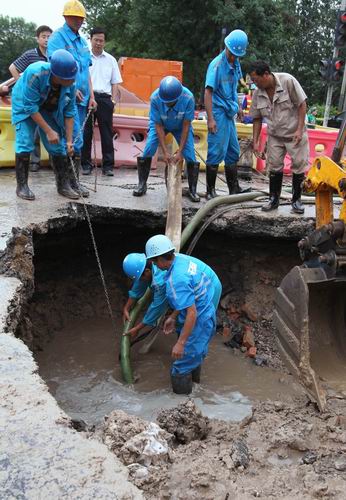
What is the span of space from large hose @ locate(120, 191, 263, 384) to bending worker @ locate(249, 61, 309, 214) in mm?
555

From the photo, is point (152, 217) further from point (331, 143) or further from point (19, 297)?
point (331, 143)

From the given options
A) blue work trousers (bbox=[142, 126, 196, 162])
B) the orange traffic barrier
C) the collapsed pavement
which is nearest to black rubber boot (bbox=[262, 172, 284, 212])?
the collapsed pavement

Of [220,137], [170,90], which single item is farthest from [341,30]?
[170,90]

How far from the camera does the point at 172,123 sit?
602cm

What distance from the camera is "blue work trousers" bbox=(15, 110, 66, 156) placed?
547cm

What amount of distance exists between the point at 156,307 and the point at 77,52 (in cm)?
323

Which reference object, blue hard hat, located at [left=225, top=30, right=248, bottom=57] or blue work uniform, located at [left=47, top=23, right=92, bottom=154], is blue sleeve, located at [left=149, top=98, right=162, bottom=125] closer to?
blue work uniform, located at [left=47, top=23, right=92, bottom=154]

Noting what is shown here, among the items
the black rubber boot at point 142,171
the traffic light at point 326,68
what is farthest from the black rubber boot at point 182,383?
the traffic light at point 326,68

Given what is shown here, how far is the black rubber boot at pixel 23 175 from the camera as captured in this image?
556cm

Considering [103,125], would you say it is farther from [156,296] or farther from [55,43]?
[156,296]

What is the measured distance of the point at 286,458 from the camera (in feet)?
11.3

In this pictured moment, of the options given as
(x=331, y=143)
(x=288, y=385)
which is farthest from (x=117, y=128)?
(x=288, y=385)

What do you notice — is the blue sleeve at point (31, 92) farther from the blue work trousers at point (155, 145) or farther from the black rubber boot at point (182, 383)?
the black rubber boot at point (182, 383)

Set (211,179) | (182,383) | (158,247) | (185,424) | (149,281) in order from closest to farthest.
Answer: (185,424)
(158,247)
(182,383)
(149,281)
(211,179)
